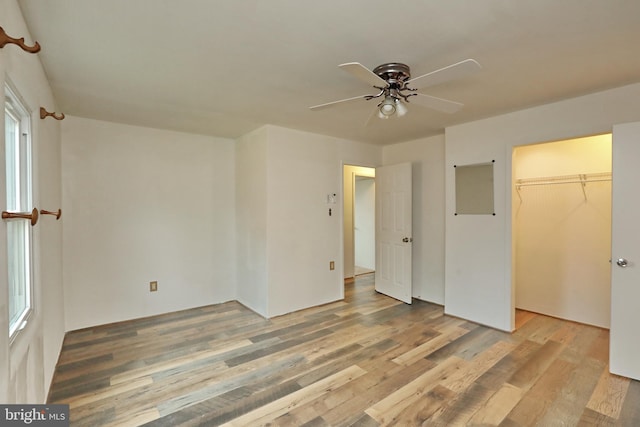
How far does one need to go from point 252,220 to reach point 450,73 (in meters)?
2.85

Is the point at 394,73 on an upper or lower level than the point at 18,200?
upper

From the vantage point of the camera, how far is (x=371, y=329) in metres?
3.32

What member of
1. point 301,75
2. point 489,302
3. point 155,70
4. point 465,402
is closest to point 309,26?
point 301,75

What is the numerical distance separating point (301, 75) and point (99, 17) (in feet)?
3.96

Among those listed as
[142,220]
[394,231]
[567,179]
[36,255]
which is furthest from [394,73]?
[142,220]

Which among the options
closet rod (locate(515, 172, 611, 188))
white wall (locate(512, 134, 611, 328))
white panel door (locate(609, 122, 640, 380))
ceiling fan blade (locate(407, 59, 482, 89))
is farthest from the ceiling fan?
closet rod (locate(515, 172, 611, 188))

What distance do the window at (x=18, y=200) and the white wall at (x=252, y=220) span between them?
2.13 meters

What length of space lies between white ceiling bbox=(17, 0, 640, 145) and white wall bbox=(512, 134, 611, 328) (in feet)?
3.88

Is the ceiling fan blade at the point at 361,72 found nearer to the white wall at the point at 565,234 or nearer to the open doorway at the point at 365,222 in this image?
the white wall at the point at 565,234

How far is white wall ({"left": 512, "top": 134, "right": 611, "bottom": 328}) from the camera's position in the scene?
11.0 ft

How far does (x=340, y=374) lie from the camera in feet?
7.96

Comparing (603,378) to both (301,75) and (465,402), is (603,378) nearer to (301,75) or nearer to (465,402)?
(465,402)

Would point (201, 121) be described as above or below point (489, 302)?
above

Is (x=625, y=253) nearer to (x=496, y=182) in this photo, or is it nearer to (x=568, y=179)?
(x=496, y=182)
